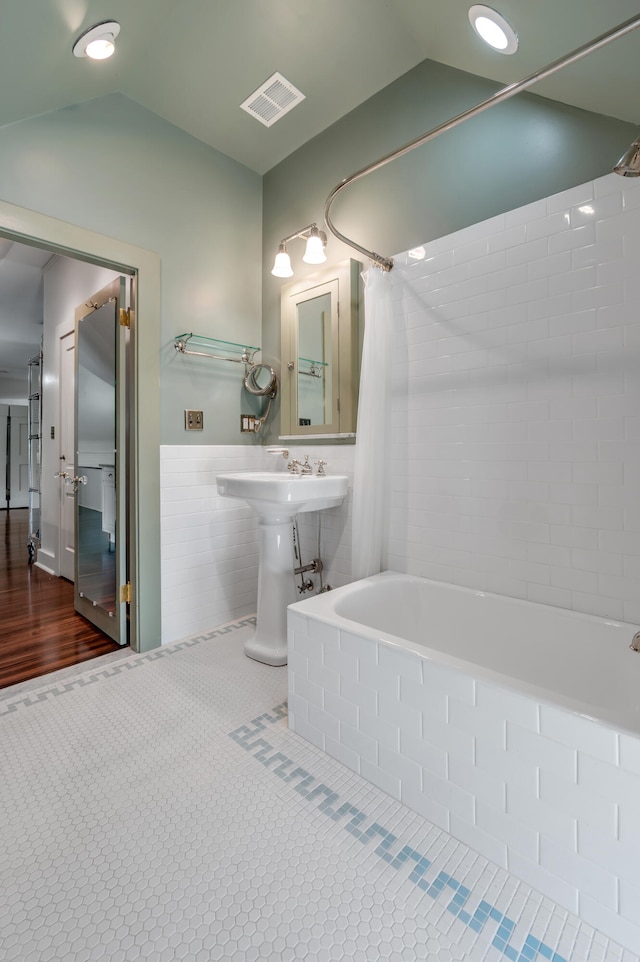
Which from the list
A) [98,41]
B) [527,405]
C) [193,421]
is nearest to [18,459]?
[193,421]

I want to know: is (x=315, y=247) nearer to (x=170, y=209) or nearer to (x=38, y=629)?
(x=170, y=209)

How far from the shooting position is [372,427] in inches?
81.4

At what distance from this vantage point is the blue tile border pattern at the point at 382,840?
917 mm

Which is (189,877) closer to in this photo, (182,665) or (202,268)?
(182,665)

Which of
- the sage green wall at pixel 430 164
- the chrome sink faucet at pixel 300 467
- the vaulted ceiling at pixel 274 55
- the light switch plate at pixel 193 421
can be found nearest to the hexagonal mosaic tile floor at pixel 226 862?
the chrome sink faucet at pixel 300 467

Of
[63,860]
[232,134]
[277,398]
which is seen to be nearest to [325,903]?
[63,860]

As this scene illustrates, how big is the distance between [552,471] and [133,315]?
2116 mm

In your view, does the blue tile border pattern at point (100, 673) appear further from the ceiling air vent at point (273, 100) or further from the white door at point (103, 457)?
the ceiling air vent at point (273, 100)

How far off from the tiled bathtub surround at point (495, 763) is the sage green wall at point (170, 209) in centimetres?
162

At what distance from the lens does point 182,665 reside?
214 cm

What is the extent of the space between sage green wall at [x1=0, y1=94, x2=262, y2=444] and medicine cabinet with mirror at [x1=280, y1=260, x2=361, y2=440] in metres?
0.35

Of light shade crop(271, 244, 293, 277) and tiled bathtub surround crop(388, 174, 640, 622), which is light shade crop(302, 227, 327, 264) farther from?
tiled bathtub surround crop(388, 174, 640, 622)

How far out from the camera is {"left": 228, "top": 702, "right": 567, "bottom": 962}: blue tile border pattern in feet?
3.01

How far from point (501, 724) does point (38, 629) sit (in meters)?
2.65
